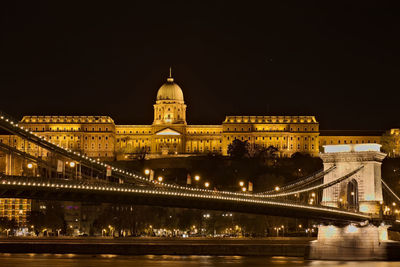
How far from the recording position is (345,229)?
202 ft

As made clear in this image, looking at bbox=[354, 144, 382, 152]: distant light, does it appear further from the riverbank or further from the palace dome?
the palace dome

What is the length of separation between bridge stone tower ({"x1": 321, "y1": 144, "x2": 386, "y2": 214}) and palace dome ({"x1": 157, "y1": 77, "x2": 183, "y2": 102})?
13069 centimetres

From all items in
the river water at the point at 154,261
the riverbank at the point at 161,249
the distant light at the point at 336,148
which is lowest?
the river water at the point at 154,261

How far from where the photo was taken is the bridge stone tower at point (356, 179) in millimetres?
64812

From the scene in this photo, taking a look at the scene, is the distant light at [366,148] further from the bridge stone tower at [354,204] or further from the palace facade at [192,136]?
the palace facade at [192,136]

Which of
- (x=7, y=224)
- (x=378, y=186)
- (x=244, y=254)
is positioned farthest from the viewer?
(x=7, y=224)

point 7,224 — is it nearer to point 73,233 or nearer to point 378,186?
point 73,233

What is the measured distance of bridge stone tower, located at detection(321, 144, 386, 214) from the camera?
64.8 m

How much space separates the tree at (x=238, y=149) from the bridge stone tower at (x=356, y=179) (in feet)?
326

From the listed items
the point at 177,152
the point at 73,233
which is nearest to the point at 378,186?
the point at 73,233

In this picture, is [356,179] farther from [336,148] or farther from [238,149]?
[238,149]

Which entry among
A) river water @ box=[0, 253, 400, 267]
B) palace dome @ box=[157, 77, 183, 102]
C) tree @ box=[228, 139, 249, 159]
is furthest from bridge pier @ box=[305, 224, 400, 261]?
palace dome @ box=[157, 77, 183, 102]

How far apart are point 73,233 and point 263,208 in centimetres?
5944

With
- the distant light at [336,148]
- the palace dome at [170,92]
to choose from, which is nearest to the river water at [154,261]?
the distant light at [336,148]
